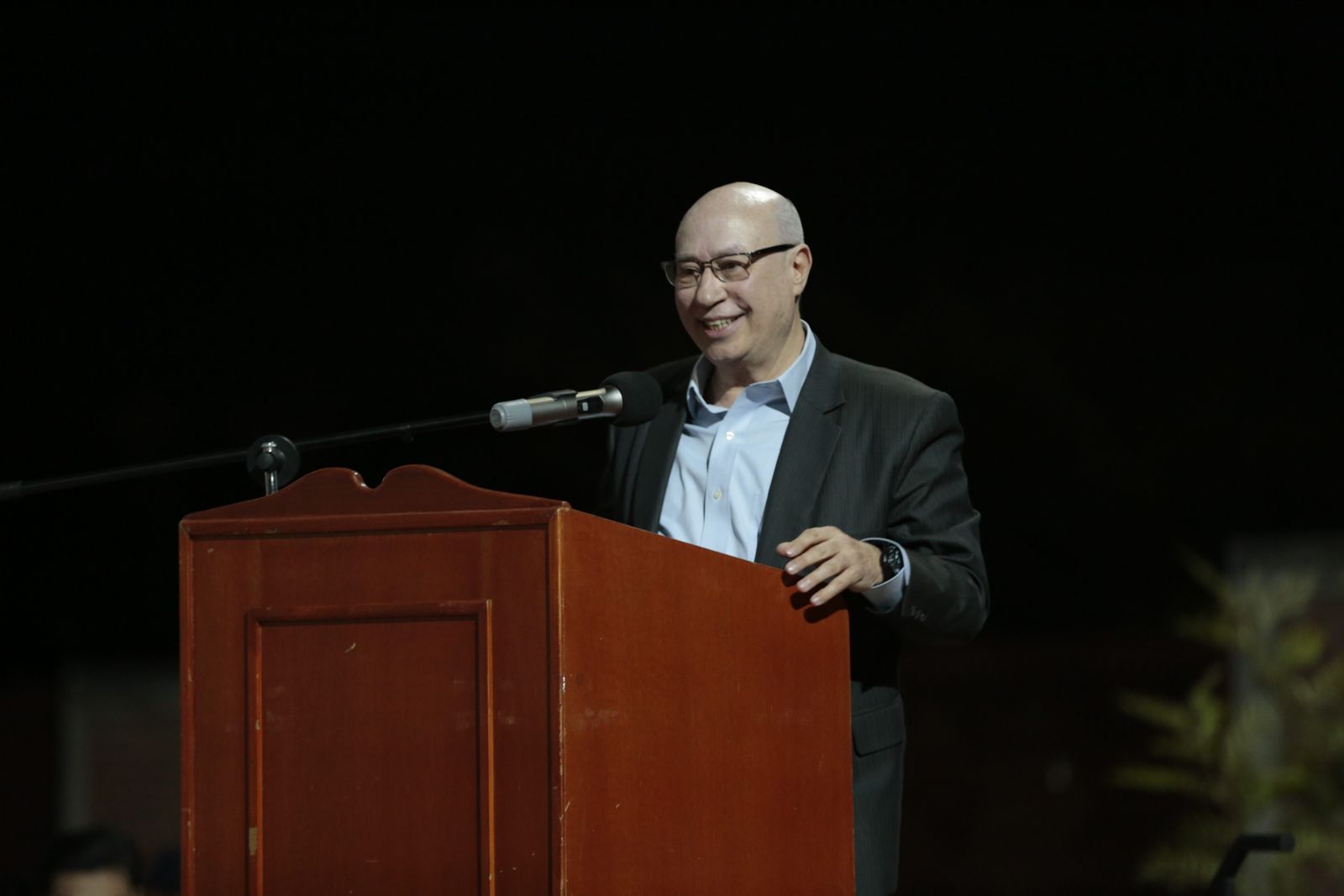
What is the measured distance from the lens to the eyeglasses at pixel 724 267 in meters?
2.31

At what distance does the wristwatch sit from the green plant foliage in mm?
3301

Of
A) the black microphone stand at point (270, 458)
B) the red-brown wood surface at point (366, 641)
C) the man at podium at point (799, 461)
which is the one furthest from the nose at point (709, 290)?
the red-brown wood surface at point (366, 641)

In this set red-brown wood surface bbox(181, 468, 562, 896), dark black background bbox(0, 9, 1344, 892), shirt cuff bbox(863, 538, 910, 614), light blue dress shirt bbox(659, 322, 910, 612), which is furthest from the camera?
dark black background bbox(0, 9, 1344, 892)

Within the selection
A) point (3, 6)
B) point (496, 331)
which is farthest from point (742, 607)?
point (3, 6)

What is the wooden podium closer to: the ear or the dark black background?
the ear

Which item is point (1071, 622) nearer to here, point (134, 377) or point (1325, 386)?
point (1325, 386)

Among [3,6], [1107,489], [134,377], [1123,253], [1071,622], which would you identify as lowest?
[1071,622]

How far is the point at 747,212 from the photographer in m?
2.33

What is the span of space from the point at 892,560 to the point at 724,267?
1.75 ft

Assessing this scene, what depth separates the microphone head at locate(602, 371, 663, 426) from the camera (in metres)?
2.08

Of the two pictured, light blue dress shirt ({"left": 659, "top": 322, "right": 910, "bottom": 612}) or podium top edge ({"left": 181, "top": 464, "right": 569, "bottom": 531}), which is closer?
podium top edge ({"left": 181, "top": 464, "right": 569, "bottom": 531})

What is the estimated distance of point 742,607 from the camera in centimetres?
181

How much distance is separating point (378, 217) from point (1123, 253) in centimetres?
242

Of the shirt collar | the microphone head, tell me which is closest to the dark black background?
the shirt collar
